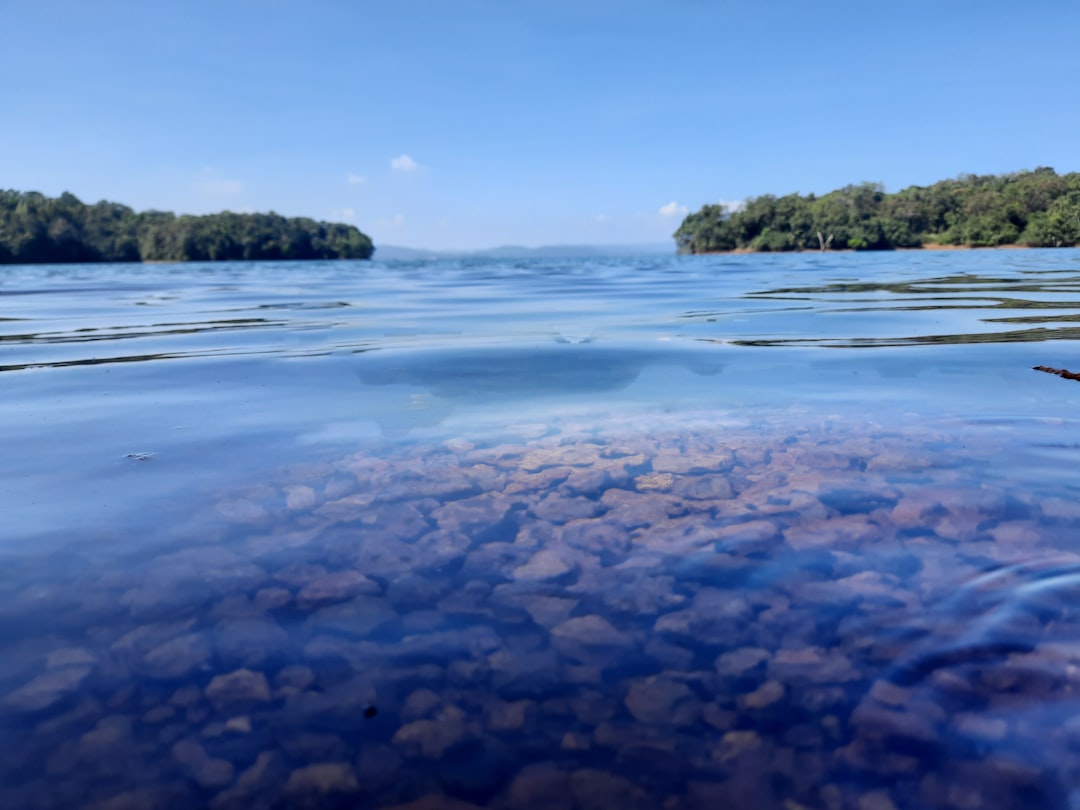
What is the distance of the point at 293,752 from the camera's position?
1970 millimetres

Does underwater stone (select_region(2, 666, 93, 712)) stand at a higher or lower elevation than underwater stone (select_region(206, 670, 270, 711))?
higher

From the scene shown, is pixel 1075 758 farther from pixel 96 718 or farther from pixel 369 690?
Answer: pixel 96 718

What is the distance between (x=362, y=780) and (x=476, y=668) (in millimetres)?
550

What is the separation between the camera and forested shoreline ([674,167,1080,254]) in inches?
3226

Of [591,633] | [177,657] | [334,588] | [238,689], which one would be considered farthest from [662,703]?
[177,657]

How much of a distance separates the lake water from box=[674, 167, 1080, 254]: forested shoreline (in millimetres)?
87282

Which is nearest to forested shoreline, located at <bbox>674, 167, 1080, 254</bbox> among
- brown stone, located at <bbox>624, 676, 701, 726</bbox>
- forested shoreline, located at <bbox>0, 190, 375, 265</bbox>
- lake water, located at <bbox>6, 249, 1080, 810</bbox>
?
forested shoreline, located at <bbox>0, 190, 375, 265</bbox>

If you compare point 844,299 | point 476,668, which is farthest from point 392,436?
point 844,299

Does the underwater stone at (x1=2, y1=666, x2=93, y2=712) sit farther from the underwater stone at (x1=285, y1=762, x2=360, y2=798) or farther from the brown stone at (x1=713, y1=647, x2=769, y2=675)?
the brown stone at (x1=713, y1=647, x2=769, y2=675)

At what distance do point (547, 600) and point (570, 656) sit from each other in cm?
39

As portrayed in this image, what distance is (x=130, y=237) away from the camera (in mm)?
115750

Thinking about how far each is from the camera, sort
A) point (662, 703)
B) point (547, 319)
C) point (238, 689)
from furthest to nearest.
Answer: point (547, 319) < point (238, 689) < point (662, 703)

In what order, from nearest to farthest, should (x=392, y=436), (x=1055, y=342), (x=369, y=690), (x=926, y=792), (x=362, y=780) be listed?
(x=926, y=792), (x=362, y=780), (x=369, y=690), (x=392, y=436), (x=1055, y=342)

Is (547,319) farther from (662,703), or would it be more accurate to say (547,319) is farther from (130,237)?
(130,237)
